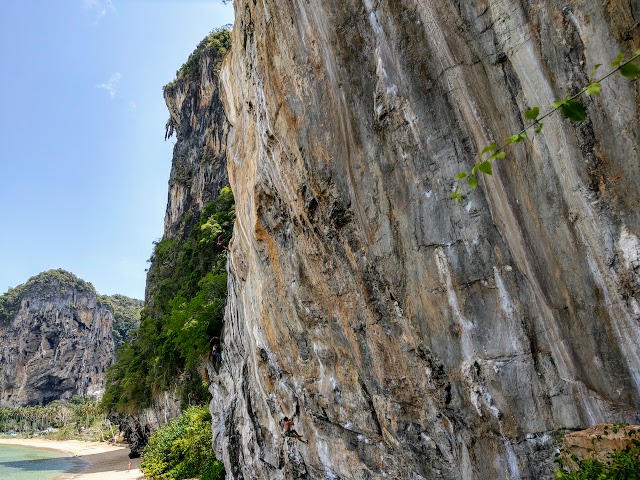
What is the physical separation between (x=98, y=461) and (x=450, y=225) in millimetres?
38080

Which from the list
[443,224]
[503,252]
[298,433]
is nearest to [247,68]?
[443,224]

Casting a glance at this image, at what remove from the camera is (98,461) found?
32.8 m

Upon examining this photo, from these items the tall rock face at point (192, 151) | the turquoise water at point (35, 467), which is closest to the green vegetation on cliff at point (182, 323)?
the tall rock face at point (192, 151)

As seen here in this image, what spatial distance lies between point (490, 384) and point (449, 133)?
276 cm

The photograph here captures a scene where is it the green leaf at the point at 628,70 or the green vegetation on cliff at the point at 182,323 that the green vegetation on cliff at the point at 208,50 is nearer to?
the green vegetation on cliff at the point at 182,323

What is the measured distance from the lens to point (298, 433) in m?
8.14

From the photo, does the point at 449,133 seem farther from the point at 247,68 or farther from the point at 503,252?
the point at 247,68

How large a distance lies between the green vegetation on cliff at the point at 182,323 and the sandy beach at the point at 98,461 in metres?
3.54

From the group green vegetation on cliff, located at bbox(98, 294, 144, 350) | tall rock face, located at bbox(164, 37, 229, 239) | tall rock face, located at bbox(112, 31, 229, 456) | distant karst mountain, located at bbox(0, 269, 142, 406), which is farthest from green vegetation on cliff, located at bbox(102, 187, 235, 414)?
green vegetation on cliff, located at bbox(98, 294, 144, 350)

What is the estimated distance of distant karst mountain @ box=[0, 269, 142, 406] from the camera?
74.2 m

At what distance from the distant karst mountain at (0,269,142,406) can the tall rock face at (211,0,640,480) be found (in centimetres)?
8665

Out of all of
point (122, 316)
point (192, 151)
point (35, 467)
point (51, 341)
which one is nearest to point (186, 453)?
point (35, 467)

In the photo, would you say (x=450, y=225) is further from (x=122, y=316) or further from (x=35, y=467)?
(x=122, y=316)

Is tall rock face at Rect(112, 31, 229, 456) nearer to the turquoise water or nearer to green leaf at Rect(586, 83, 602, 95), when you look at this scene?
the turquoise water
